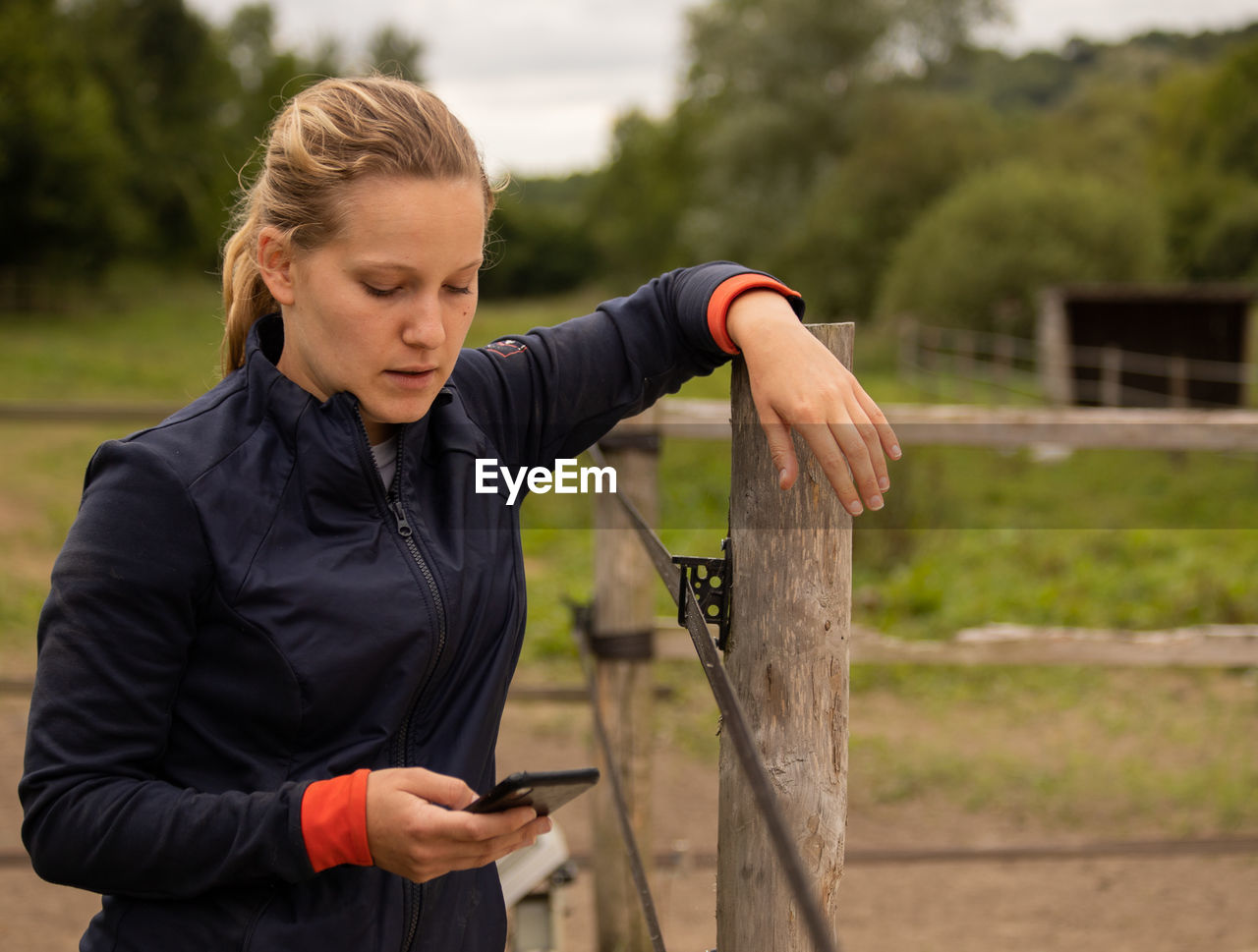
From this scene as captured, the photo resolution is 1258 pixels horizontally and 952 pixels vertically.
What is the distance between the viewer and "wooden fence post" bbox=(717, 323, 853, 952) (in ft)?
3.86

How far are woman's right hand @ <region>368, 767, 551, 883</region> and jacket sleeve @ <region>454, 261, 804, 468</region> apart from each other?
457 mm

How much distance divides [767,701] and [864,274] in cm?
2563

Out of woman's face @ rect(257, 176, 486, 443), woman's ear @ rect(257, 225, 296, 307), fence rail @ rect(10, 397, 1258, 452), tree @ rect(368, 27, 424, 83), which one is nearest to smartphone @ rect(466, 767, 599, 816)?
woman's face @ rect(257, 176, 486, 443)

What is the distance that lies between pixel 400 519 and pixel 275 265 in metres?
0.29

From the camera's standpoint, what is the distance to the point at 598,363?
1.33 metres

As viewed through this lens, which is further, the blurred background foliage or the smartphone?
the blurred background foliage

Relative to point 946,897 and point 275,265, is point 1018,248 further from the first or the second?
point 275,265

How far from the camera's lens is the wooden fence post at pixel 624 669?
8.66ft

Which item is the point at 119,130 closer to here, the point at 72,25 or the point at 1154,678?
the point at 72,25

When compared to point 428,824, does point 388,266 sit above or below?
above

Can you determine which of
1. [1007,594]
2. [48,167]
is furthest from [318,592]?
[48,167]

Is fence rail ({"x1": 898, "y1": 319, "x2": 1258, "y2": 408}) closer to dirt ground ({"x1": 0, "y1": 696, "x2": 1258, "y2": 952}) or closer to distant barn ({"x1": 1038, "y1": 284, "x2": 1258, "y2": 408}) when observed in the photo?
distant barn ({"x1": 1038, "y1": 284, "x2": 1258, "y2": 408})

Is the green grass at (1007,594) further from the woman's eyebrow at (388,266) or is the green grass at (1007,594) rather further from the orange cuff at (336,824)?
the orange cuff at (336,824)

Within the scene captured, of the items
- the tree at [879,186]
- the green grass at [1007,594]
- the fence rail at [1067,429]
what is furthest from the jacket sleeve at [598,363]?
the tree at [879,186]
